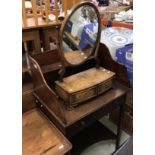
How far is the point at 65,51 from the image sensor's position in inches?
43.9

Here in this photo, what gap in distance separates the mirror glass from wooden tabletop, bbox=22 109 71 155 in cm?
44

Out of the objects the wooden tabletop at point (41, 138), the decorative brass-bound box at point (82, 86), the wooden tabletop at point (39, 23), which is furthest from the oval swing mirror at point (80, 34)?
the wooden tabletop at point (41, 138)

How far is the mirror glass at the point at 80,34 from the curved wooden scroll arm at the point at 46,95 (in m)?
0.20

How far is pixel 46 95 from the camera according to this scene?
1102 millimetres

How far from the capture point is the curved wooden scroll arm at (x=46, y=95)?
39.9 inches

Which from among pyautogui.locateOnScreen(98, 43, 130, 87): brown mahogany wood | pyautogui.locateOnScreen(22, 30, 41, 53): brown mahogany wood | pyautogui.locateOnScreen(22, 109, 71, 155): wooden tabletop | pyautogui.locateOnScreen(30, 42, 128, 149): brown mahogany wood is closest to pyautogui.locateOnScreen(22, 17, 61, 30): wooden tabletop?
pyautogui.locateOnScreen(22, 30, 41, 53): brown mahogany wood

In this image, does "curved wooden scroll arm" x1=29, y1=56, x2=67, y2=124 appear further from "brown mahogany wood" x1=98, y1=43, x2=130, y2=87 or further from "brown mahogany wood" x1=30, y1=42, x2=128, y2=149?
"brown mahogany wood" x1=98, y1=43, x2=130, y2=87

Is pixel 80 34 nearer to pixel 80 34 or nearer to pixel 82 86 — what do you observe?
pixel 80 34

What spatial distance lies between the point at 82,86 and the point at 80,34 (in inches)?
14.1

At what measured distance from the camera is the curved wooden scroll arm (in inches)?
39.9

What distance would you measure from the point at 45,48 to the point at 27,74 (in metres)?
0.26

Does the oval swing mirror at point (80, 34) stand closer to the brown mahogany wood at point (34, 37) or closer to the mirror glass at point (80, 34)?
the mirror glass at point (80, 34)
